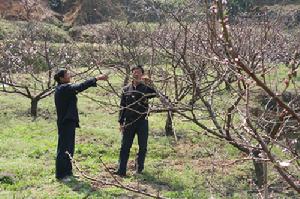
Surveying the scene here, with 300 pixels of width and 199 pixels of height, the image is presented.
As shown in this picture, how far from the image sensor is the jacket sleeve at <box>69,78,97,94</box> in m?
6.64

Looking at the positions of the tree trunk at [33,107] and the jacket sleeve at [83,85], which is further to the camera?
the tree trunk at [33,107]

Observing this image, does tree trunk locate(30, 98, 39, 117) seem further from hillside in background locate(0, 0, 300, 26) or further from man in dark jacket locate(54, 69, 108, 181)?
hillside in background locate(0, 0, 300, 26)

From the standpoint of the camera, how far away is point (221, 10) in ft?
4.72

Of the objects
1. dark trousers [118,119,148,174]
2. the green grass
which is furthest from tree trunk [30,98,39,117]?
dark trousers [118,119,148,174]

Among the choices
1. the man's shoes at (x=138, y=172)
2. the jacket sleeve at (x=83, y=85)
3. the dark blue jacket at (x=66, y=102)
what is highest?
the jacket sleeve at (x=83, y=85)

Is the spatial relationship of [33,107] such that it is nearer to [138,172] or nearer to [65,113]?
[138,172]

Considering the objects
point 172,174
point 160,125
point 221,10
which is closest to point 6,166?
point 172,174

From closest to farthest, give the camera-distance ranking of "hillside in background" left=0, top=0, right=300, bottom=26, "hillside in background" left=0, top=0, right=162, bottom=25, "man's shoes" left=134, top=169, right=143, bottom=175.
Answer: "man's shoes" left=134, top=169, right=143, bottom=175
"hillside in background" left=0, top=0, right=300, bottom=26
"hillside in background" left=0, top=0, right=162, bottom=25

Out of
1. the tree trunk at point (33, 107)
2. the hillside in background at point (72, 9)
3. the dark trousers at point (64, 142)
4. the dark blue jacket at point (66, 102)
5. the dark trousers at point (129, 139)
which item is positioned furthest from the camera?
the hillside in background at point (72, 9)

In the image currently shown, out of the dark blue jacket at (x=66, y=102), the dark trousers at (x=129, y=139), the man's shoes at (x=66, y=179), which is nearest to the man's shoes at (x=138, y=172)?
the dark trousers at (x=129, y=139)

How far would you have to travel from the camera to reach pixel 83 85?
6785 mm

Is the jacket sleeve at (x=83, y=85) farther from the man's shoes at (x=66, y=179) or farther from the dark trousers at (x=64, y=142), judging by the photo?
the man's shoes at (x=66, y=179)

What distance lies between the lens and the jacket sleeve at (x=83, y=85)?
664 centimetres

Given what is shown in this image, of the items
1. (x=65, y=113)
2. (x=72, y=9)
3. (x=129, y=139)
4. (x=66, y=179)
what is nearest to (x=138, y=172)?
(x=129, y=139)
